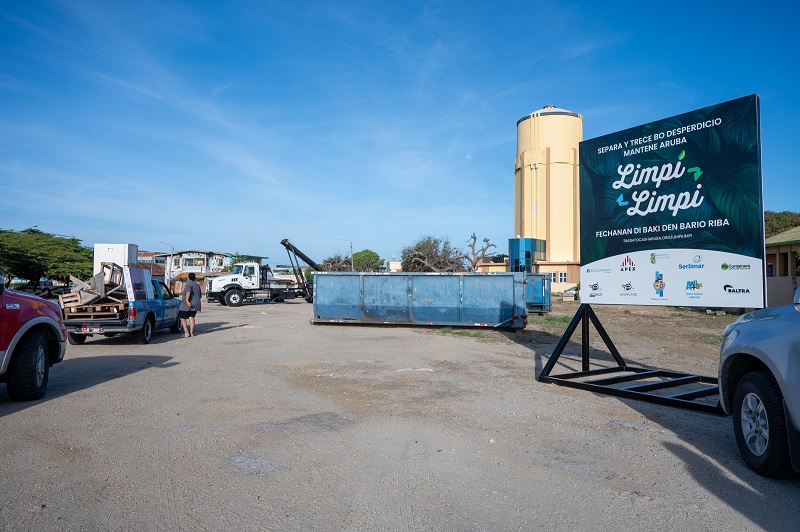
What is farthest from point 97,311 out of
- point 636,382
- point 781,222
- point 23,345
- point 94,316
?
point 781,222

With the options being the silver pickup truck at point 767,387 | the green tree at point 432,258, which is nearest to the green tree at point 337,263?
the green tree at point 432,258

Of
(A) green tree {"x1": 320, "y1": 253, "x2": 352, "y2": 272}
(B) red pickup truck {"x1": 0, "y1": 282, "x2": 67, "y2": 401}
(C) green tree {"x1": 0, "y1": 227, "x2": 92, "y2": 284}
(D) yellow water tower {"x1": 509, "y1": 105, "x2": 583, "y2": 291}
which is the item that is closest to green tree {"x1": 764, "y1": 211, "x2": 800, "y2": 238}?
(D) yellow water tower {"x1": 509, "y1": 105, "x2": 583, "y2": 291}

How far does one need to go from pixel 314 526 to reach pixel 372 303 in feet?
52.4

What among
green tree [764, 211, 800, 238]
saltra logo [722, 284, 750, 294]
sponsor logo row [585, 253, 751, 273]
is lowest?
saltra logo [722, 284, 750, 294]

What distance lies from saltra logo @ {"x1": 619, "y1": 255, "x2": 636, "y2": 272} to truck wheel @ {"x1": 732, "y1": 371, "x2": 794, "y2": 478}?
12.9 feet

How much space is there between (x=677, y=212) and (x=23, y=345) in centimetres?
920

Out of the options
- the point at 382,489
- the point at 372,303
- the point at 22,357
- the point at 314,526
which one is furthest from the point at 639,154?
the point at 372,303

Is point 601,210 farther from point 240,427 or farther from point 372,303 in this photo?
point 372,303

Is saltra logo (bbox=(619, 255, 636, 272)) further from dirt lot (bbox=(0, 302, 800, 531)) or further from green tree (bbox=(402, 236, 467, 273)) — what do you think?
green tree (bbox=(402, 236, 467, 273))

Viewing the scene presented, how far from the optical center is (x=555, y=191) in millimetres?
52844

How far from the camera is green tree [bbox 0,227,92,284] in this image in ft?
149

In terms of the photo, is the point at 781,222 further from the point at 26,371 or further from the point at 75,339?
the point at 26,371

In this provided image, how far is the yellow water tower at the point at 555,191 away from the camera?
5259 cm

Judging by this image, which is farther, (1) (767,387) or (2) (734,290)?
(2) (734,290)
